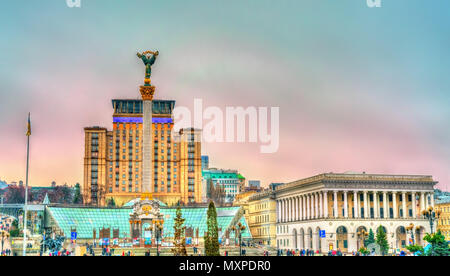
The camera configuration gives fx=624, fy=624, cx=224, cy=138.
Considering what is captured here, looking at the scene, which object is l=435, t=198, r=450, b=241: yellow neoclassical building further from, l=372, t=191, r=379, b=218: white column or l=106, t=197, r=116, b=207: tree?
l=106, t=197, r=116, b=207: tree

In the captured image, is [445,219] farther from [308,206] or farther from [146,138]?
[146,138]

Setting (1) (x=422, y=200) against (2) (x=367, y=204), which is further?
(1) (x=422, y=200)

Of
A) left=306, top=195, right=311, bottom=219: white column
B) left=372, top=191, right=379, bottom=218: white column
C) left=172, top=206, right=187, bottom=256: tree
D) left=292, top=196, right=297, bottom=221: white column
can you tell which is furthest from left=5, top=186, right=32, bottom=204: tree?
left=372, top=191, right=379, bottom=218: white column

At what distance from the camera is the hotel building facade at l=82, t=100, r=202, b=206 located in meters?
167

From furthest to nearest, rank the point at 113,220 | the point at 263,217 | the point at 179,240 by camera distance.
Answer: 1. the point at 263,217
2. the point at 113,220
3. the point at 179,240

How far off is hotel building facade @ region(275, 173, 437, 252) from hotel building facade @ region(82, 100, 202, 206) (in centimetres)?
6721

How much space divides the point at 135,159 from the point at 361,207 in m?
82.9

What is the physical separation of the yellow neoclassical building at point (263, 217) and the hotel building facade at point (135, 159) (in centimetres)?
2952

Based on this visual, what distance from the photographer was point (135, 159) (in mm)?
169875

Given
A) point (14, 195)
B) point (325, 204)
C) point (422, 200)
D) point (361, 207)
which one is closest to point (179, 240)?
point (325, 204)

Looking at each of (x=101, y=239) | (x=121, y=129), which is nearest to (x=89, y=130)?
(x=121, y=129)
